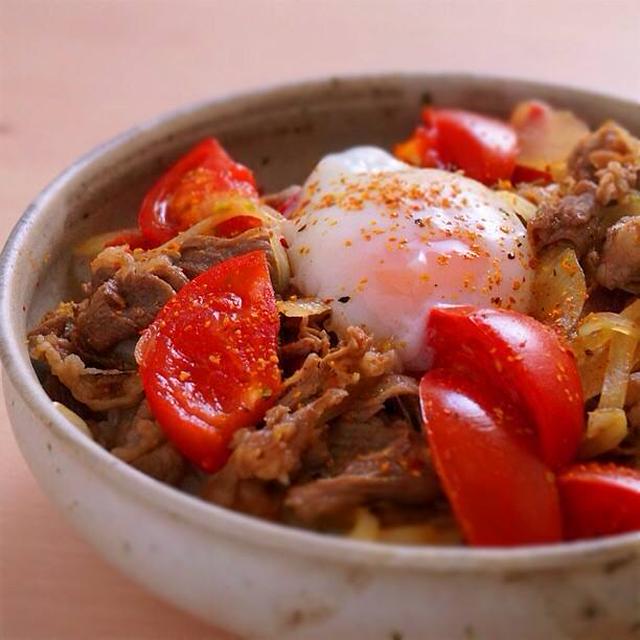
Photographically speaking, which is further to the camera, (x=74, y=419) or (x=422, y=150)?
(x=422, y=150)

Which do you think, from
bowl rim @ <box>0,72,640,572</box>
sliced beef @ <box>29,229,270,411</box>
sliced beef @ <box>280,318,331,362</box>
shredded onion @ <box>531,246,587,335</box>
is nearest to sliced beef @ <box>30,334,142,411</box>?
sliced beef @ <box>29,229,270,411</box>

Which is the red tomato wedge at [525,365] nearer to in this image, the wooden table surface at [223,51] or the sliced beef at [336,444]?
the sliced beef at [336,444]

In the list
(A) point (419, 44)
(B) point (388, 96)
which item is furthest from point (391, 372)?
(A) point (419, 44)

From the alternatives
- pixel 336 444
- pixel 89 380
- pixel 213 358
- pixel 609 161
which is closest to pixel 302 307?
pixel 213 358

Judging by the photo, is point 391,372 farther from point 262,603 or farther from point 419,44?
point 419,44

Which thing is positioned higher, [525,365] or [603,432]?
[525,365]

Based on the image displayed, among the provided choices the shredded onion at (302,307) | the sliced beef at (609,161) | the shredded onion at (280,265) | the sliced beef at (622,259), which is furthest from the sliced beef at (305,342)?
the sliced beef at (609,161)

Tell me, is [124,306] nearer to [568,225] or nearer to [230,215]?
[230,215]
